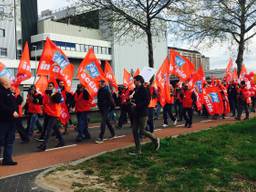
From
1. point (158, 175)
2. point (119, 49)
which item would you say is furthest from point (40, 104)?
point (119, 49)

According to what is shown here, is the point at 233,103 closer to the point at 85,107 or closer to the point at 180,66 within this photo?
the point at 180,66

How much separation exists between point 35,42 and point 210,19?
46.0m

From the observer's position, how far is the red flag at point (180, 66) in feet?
48.2

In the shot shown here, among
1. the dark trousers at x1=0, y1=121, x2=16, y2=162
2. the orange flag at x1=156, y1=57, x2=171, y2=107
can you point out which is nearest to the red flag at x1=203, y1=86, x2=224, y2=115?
the orange flag at x1=156, y1=57, x2=171, y2=107

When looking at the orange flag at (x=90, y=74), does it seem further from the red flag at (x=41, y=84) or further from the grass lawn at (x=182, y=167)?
the grass lawn at (x=182, y=167)

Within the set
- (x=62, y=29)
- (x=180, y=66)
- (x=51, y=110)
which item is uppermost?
(x=62, y=29)

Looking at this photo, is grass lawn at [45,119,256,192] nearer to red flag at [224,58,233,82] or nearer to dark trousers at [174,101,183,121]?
dark trousers at [174,101,183,121]

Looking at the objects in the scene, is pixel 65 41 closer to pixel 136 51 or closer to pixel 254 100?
pixel 136 51

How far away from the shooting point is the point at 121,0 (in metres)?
20.7

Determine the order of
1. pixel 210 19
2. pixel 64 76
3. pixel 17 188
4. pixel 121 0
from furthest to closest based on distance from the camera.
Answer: pixel 210 19 < pixel 121 0 < pixel 64 76 < pixel 17 188

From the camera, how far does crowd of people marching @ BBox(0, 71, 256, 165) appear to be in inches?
313

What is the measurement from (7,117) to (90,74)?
14.8 ft

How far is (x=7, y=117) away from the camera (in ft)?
25.6

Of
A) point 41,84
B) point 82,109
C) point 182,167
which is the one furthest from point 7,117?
point 41,84
